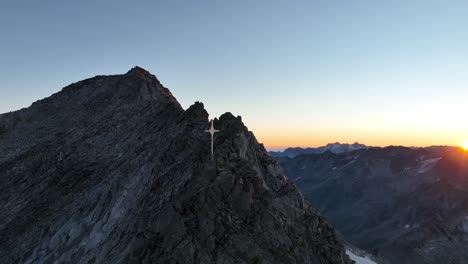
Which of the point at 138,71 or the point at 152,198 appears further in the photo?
the point at 138,71

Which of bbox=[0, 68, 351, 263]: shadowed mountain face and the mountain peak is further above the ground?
the mountain peak

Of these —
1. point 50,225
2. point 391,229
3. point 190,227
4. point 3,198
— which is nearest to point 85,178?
point 50,225

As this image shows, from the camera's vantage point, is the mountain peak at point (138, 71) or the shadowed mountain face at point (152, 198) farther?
the mountain peak at point (138, 71)

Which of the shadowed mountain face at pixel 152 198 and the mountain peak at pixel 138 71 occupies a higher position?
the mountain peak at pixel 138 71

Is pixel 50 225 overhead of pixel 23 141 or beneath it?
beneath

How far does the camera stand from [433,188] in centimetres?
18125

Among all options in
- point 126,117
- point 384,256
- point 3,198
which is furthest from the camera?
point 384,256

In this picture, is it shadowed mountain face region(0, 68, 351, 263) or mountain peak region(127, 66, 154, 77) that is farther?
mountain peak region(127, 66, 154, 77)

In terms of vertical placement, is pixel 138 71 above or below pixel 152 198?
above

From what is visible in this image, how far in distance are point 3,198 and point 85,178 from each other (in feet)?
37.0

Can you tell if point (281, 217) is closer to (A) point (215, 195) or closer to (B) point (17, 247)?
(A) point (215, 195)

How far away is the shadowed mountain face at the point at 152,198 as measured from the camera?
27.5 metres

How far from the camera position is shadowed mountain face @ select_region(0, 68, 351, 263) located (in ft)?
90.1

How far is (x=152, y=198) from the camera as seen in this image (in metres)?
31.8
